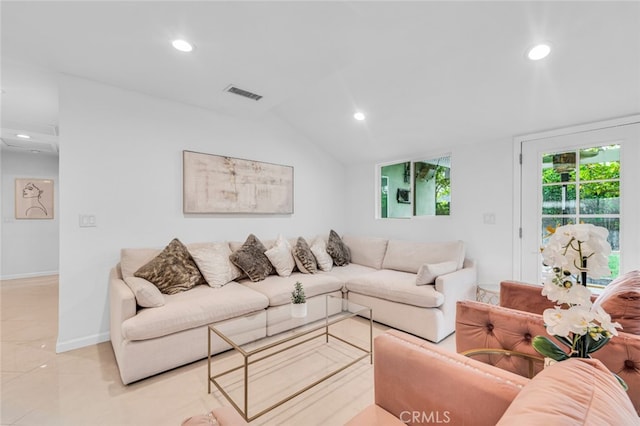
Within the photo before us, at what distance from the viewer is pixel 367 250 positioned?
4051mm

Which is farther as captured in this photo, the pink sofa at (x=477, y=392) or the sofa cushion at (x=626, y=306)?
the sofa cushion at (x=626, y=306)

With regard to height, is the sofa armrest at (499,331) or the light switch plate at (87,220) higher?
the light switch plate at (87,220)

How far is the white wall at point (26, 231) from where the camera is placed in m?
5.04

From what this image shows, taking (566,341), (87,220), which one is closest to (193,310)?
(87,220)

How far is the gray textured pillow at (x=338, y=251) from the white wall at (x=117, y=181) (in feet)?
3.67

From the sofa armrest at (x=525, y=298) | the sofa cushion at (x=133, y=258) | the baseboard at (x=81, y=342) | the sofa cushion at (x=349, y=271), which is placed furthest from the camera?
the sofa cushion at (x=349, y=271)

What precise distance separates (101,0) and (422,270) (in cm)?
322

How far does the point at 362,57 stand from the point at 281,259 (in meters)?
2.27

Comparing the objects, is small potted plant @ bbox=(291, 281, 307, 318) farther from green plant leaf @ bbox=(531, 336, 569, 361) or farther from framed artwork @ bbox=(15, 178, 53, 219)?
framed artwork @ bbox=(15, 178, 53, 219)

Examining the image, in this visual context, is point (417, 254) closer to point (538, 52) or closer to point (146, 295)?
point (538, 52)

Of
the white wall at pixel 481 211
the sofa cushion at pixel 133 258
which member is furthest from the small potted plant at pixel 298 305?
the white wall at pixel 481 211

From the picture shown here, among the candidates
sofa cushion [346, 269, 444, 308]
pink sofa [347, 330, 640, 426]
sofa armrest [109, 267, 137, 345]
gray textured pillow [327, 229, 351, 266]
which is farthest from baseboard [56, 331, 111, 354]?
pink sofa [347, 330, 640, 426]

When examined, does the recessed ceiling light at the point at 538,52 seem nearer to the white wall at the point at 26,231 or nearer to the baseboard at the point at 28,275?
the white wall at the point at 26,231

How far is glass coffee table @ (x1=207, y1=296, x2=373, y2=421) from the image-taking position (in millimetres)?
1779
